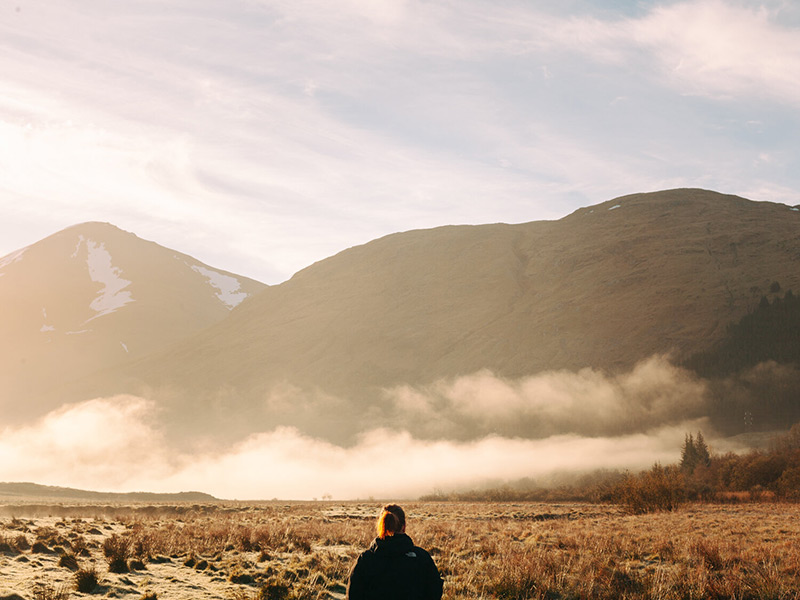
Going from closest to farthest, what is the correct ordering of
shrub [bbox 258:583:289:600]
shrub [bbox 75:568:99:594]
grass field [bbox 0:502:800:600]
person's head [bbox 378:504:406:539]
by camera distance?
person's head [bbox 378:504:406:539]
shrub [bbox 258:583:289:600]
grass field [bbox 0:502:800:600]
shrub [bbox 75:568:99:594]

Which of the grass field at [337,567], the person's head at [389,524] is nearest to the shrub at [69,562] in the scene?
the grass field at [337,567]

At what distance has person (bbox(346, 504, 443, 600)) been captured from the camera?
6539 millimetres

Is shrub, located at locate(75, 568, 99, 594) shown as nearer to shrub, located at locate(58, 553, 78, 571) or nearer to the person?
shrub, located at locate(58, 553, 78, 571)

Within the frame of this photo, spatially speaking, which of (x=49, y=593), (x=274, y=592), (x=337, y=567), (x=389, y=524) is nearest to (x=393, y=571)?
(x=389, y=524)

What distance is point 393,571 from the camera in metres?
6.56

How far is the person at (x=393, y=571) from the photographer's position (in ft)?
21.5

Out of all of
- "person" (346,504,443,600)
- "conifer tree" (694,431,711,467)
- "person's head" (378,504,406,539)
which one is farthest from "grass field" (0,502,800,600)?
"conifer tree" (694,431,711,467)

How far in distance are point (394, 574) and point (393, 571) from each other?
0.03 meters

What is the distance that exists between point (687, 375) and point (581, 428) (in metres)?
34.7

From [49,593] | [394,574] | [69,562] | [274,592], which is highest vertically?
[394,574]

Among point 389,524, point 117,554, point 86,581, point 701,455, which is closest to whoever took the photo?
point 389,524

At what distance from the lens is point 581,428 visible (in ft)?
636

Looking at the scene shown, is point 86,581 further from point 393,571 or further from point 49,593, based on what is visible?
point 393,571

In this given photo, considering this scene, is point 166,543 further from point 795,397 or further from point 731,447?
point 795,397
